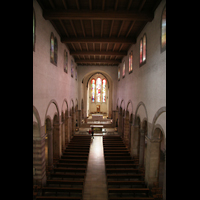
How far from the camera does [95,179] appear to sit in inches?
441

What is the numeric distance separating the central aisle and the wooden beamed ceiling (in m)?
11.0

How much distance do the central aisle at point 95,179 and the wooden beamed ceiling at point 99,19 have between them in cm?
1101

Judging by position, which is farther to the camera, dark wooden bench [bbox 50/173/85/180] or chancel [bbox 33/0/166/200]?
dark wooden bench [bbox 50/173/85/180]

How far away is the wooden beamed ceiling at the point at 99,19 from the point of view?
8.73 metres

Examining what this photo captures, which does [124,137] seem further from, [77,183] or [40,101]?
[40,101]

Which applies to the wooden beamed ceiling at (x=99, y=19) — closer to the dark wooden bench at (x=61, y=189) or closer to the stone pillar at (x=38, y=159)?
the stone pillar at (x=38, y=159)


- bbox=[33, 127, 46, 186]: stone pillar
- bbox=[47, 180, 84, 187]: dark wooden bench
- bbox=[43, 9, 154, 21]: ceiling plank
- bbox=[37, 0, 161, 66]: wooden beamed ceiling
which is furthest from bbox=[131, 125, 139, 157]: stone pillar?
bbox=[43, 9, 154, 21]: ceiling plank

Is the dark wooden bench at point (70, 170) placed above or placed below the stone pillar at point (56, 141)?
below

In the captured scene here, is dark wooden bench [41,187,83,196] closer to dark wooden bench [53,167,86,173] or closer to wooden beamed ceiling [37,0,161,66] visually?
dark wooden bench [53,167,86,173]

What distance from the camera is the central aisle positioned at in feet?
30.7

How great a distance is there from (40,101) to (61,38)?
751 centimetres

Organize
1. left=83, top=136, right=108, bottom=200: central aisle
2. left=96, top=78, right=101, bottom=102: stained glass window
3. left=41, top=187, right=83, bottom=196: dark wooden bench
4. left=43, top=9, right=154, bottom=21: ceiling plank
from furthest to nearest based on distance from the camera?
left=96, top=78, right=101, bottom=102: stained glass window → left=83, top=136, right=108, bottom=200: central aisle → left=43, top=9, right=154, bottom=21: ceiling plank → left=41, top=187, right=83, bottom=196: dark wooden bench

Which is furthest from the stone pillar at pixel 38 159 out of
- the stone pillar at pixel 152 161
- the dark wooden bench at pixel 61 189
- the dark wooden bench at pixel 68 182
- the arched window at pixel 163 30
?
the arched window at pixel 163 30

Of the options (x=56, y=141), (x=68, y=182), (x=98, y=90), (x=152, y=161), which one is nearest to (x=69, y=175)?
(x=68, y=182)
